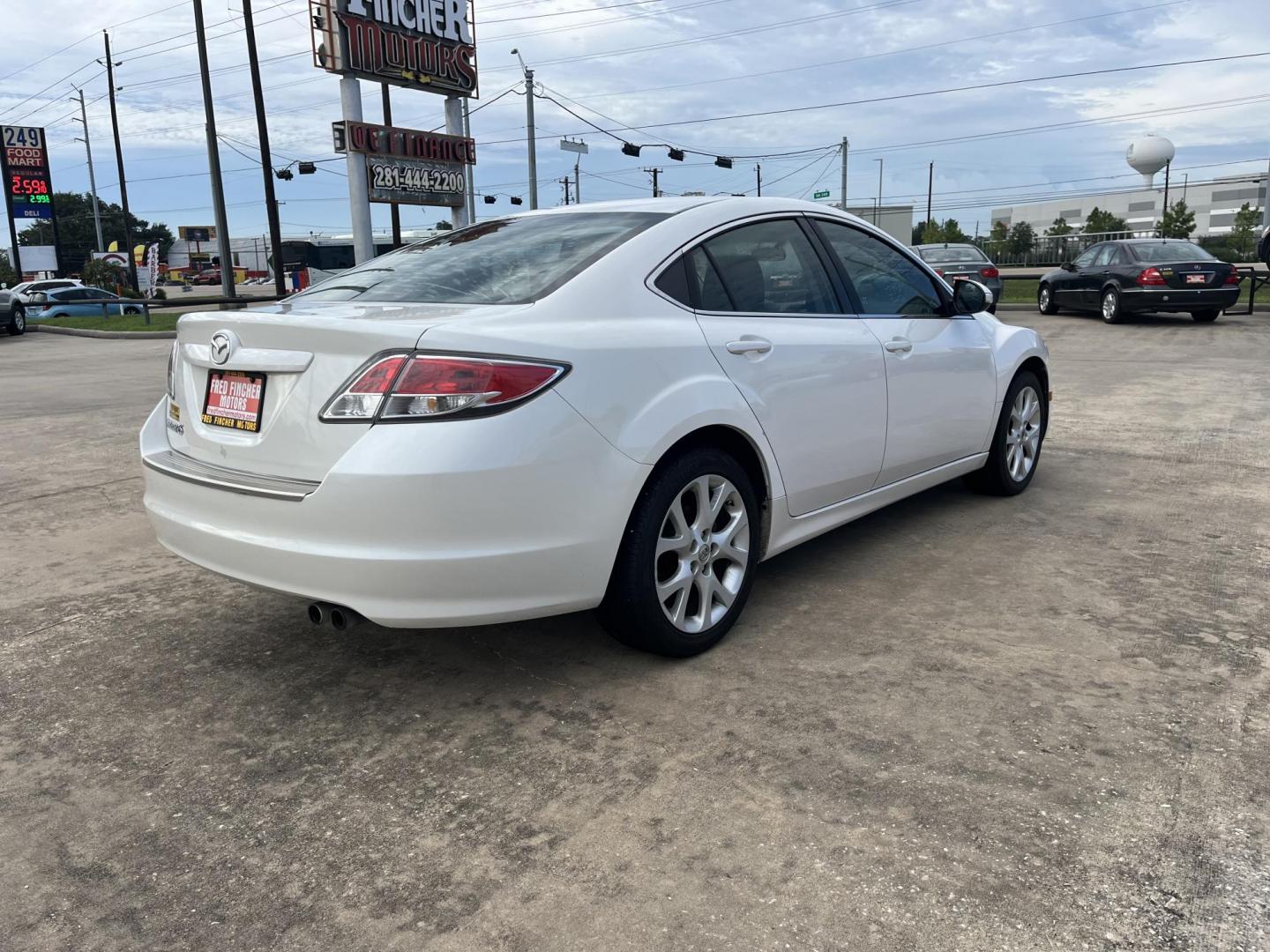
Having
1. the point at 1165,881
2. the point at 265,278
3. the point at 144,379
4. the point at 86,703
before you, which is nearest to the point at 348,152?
the point at 144,379

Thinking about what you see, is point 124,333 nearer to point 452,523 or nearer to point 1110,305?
point 1110,305

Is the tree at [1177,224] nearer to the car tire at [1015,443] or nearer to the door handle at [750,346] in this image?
the car tire at [1015,443]

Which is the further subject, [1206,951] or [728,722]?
[728,722]

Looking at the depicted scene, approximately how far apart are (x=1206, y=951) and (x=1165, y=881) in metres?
0.22

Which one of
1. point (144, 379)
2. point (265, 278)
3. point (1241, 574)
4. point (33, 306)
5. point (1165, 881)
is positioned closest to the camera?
point (1165, 881)

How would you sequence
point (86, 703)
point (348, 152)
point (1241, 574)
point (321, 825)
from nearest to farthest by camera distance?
1. point (321, 825)
2. point (86, 703)
3. point (1241, 574)
4. point (348, 152)

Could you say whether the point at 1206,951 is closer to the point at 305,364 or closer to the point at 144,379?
the point at 305,364

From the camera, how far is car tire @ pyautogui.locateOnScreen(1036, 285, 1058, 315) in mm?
19016

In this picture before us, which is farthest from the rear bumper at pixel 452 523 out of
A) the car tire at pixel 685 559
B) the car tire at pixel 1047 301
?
the car tire at pixel 1047 301

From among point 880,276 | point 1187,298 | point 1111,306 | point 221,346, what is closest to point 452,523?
point 221,346

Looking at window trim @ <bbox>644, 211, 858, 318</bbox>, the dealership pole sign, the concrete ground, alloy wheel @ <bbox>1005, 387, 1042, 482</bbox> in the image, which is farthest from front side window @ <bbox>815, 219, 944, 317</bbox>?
the dealership pole sign

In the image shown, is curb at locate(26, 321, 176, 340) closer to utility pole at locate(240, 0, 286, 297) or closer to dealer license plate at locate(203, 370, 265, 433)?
utility pole at locate(240, 0, 286, 297)

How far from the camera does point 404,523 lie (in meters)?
2.68

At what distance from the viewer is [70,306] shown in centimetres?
3109
